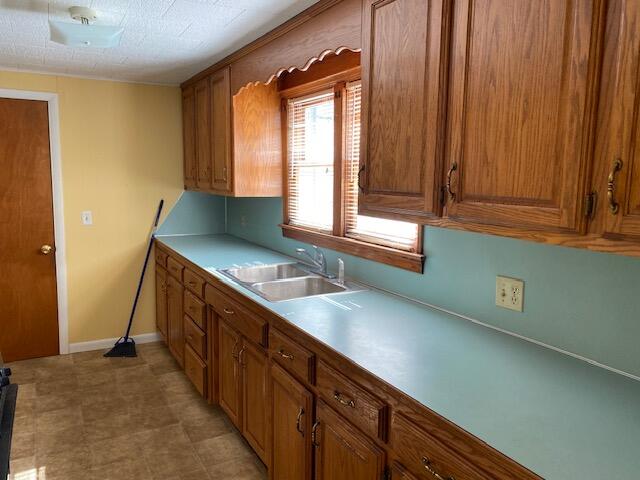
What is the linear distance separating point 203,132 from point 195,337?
4.99 feet

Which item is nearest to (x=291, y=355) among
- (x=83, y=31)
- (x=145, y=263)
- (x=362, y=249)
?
(x=362, y=249)

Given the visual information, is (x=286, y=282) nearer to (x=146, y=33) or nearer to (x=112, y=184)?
(x=146, y=33)

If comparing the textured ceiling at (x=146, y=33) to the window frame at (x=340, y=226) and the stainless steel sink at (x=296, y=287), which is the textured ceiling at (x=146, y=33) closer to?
the window frame at (x=340, y=226)

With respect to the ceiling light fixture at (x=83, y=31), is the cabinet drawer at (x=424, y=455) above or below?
below

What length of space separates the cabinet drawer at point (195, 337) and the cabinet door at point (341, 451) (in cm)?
137

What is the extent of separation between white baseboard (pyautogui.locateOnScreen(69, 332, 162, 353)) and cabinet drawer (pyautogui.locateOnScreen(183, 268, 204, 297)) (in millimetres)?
1242

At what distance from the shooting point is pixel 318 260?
283cm

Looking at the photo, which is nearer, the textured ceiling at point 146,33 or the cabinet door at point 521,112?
the cabinet door at point 521,112

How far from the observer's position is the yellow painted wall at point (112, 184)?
3.85m

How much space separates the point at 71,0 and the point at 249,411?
2.03 metres

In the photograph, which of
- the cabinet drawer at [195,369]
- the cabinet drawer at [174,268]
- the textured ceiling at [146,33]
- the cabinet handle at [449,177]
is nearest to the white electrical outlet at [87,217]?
the cabinet drawer at [174,268]

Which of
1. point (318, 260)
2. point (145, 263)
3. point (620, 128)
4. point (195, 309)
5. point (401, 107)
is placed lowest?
point (195, 309)

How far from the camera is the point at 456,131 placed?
1467 millimetres

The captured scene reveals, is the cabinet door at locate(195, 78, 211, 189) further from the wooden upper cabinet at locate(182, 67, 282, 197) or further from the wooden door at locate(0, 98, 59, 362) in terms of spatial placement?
the wooden door at locate(0, 98, 59, 362)
